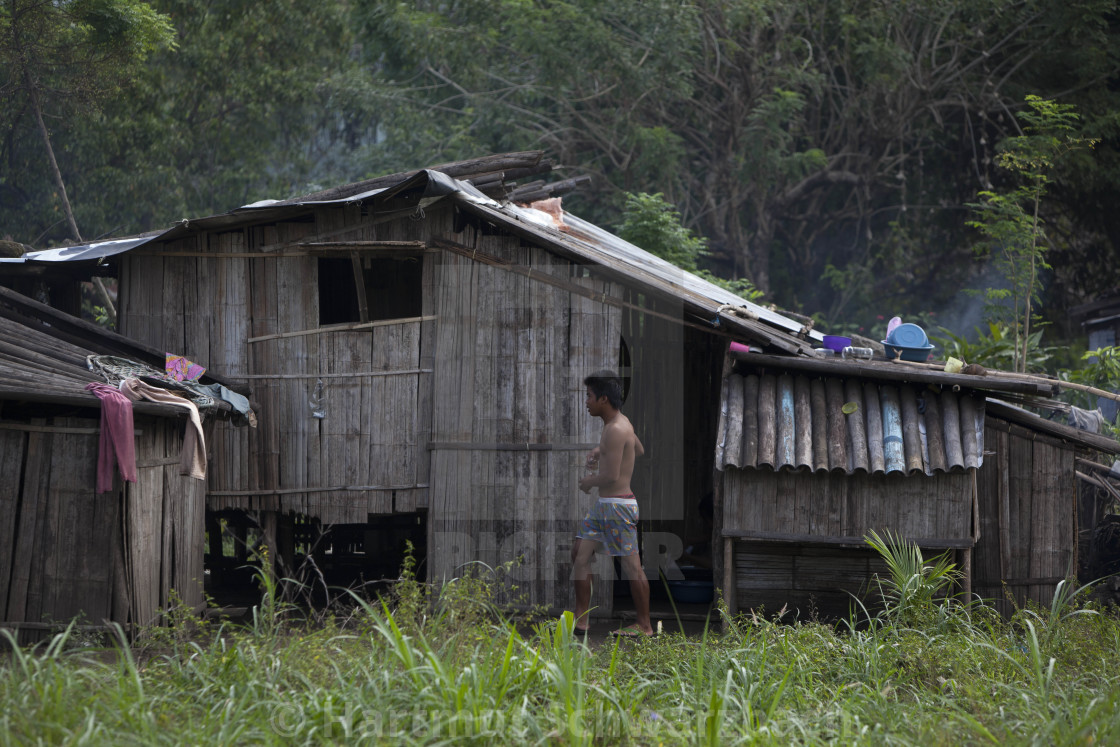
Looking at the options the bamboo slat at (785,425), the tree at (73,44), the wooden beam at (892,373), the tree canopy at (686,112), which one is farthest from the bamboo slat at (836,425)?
the tree canopy at (686,112)

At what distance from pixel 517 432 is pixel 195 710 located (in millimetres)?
3862

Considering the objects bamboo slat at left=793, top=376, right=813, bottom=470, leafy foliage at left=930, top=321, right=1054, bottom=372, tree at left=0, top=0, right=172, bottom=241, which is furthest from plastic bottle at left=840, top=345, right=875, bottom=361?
tree at left=0, top=0, right=172, bottom=241

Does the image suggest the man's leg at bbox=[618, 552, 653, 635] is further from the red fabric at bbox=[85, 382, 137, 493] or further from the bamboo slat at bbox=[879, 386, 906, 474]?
the red fabric at bbox=[85, 382, 137, 493]

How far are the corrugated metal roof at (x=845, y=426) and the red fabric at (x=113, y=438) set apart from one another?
392 cm

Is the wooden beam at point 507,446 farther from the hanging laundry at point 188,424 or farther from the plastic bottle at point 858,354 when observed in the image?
the plastic bottle at point 858,354

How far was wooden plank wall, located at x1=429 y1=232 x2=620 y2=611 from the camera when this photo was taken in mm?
7828

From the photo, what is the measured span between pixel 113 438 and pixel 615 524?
3.33 m

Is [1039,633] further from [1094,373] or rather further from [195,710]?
[1094,373]

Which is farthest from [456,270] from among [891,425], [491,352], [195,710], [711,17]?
[711,17]

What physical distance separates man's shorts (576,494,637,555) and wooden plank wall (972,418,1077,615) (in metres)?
2.92

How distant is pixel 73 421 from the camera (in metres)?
6.48

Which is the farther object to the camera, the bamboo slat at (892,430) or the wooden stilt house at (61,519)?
the bamboo slat at (892,430)

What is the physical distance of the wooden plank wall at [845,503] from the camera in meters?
7.31

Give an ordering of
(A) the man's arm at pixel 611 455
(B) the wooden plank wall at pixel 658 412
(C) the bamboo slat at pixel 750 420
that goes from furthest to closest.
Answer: (B) the wooden plank wall at pixel 658 412, (C) the bamboo slat at pixel 750 420, (A) the man's arm at pixel 611 455
